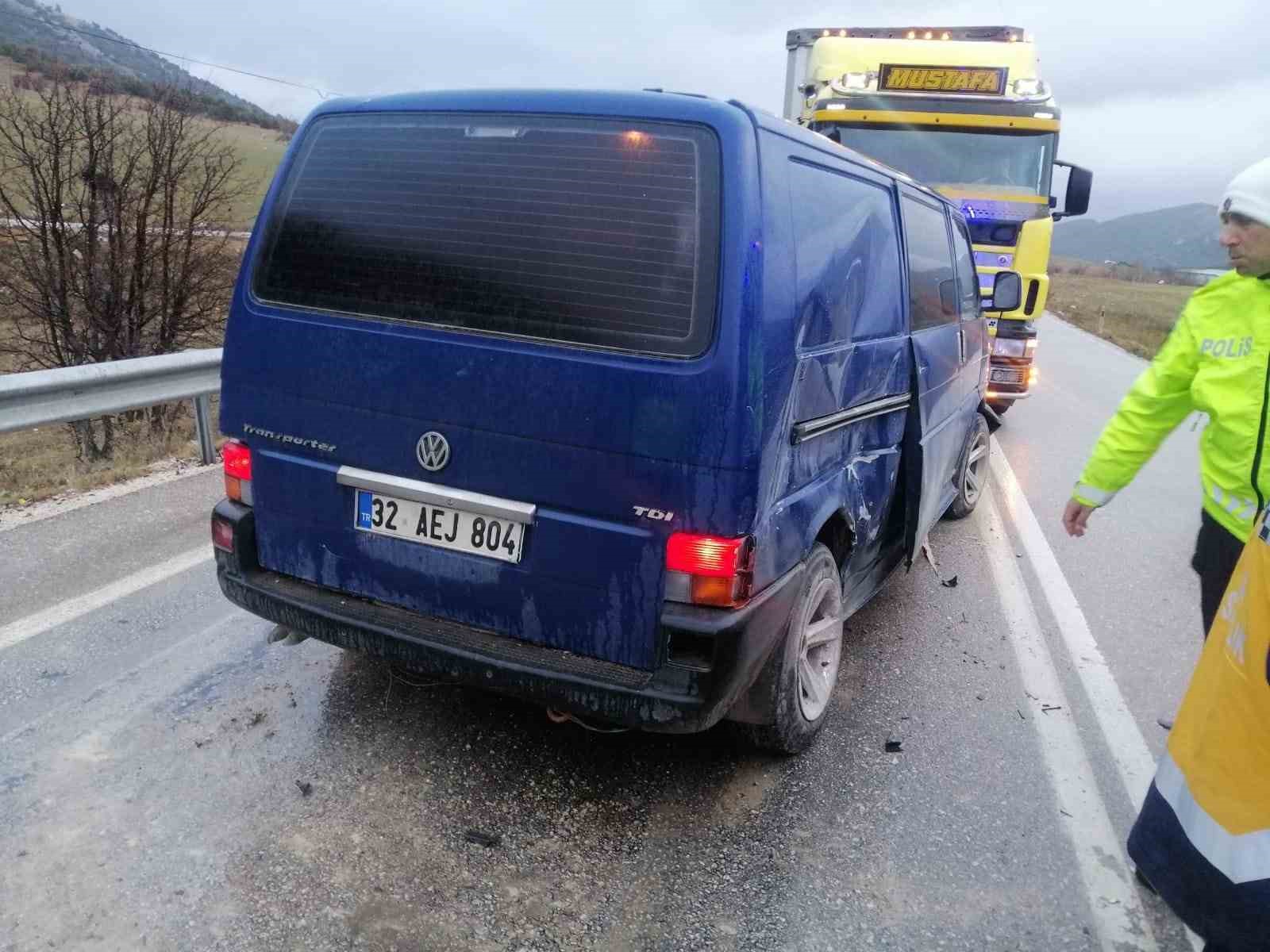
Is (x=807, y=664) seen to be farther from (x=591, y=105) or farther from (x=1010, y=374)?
(x=1010, y=374)

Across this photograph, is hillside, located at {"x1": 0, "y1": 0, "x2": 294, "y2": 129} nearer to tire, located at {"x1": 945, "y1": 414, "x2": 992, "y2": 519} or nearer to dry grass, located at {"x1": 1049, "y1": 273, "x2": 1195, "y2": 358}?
tire, located at {"x1": 945, "y1": 414, "x2": 992, "y2": 519}

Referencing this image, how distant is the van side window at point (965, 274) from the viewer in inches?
207

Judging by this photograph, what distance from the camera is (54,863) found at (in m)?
2.47

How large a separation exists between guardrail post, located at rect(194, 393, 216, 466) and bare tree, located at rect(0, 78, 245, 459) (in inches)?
188

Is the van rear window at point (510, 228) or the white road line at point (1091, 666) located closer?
the van rear window at point (510, 228)

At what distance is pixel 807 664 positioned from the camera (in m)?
3.31

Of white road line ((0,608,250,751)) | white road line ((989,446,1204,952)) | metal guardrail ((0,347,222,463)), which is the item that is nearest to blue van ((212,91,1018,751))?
white road line ((0,608,250,751))

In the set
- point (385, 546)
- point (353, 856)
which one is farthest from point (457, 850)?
point (385, 546)

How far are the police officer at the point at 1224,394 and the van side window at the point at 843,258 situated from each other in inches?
35.9

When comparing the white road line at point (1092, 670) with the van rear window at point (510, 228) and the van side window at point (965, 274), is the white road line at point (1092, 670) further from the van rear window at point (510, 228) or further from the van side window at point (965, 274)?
the van rear window at point (510, 228)

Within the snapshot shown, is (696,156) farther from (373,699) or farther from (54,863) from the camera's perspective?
(54,863)

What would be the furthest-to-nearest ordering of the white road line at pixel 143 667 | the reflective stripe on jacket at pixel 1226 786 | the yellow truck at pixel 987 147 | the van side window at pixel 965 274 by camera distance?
the yellow truck at pixel 987 147 < the van side window at pixel 965 274 < the white road line at pixel 143 667 < the reflective stripe on jacket at pixel 1226 786

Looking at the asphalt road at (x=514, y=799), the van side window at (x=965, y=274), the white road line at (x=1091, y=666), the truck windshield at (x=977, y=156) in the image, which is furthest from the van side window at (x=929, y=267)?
the truck windshield at (x=977, y=156)

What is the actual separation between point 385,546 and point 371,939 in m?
1.10
